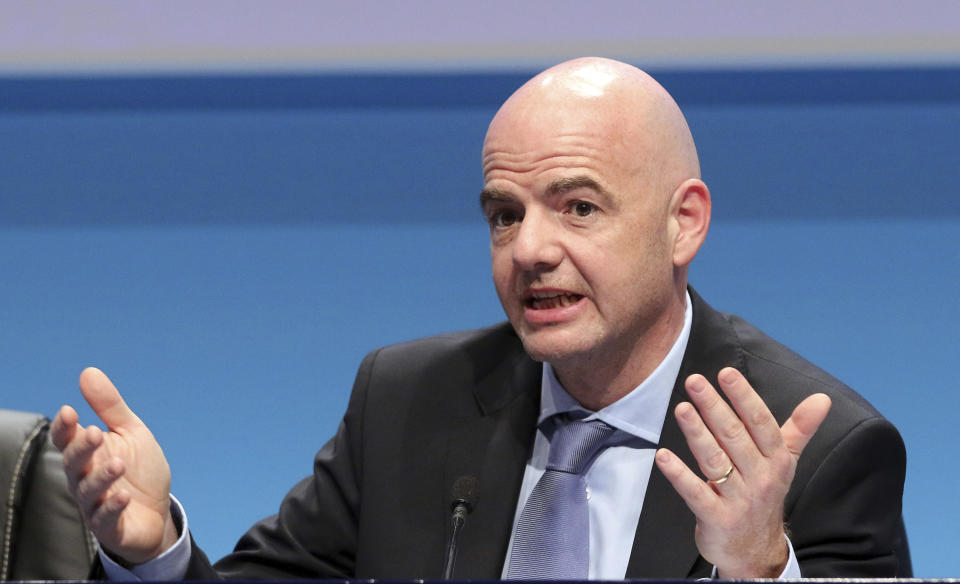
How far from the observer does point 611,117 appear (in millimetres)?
1852

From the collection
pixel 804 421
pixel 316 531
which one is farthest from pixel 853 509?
pixel 316 531

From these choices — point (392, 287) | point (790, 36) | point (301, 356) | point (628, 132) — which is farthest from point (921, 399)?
point (628, 132)

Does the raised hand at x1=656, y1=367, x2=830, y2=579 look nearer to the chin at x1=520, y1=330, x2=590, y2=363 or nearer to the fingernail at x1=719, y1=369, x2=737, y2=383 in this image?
the fingernail at x1=719, y1=369, x2=737, y2=383

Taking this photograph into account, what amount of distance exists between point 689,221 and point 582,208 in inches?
7.7

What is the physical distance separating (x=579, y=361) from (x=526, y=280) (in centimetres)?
15

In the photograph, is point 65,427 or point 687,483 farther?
point 65,427

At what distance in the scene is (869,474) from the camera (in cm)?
180

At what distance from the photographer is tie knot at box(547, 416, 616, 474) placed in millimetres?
1888

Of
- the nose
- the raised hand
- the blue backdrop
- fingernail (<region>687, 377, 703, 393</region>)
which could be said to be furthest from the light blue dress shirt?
the blue backdrop

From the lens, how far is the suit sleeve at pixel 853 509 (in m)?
1.73

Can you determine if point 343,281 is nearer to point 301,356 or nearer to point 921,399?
point 301,356

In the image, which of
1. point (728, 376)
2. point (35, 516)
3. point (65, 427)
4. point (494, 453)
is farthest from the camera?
point (494, 453)

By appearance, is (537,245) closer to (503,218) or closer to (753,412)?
(503,218)

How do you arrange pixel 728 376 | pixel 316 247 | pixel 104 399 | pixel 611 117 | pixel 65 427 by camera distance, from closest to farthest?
pixel 728 376, pixel 65 427, pixel 104 399, pixel 611 117, pixel 316 247
